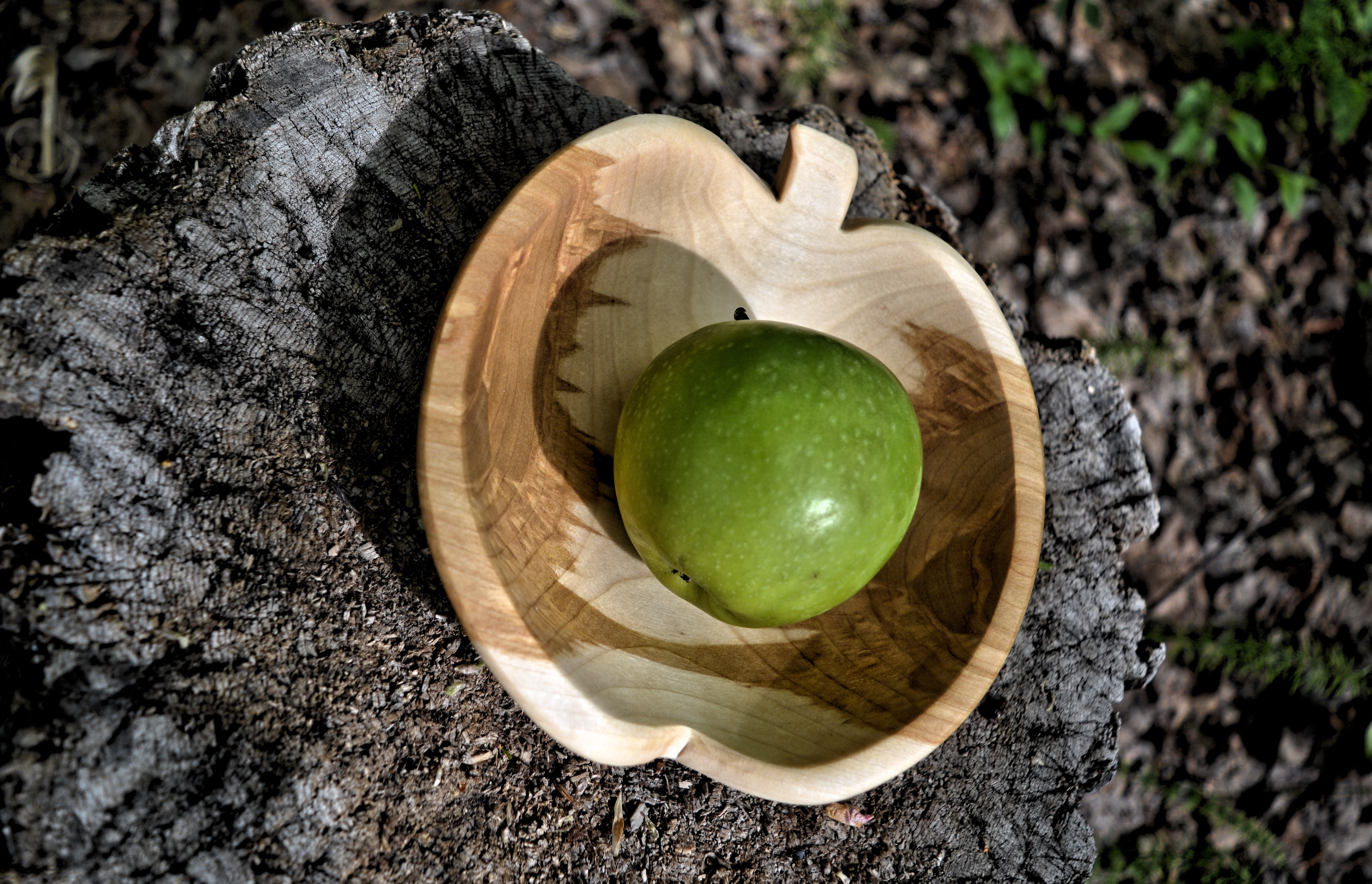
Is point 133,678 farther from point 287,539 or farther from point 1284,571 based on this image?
point 1284,571

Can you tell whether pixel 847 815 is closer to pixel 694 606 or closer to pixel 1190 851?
pixel 694 606

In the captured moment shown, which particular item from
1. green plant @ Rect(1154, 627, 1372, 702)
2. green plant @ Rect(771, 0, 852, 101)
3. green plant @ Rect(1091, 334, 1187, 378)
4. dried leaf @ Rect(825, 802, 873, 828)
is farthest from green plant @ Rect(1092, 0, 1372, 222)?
dried leaf @ Rect(825, 802, 873, 828)

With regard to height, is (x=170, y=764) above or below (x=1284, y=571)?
above

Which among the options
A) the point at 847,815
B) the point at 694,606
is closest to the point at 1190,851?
the point at 847,815

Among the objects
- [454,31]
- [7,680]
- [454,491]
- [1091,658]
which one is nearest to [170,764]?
[7,680]

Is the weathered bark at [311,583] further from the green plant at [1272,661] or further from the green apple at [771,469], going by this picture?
the green plant at [1272,661]

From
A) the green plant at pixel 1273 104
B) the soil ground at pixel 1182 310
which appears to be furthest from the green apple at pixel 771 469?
the green plant at pixel 1273 104

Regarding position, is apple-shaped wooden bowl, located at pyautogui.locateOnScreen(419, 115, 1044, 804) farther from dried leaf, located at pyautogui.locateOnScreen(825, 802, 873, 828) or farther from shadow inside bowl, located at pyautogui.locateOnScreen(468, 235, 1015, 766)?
dried leaf, located at pyautogui.locateOnScreen(825, 802, 873, 828)
